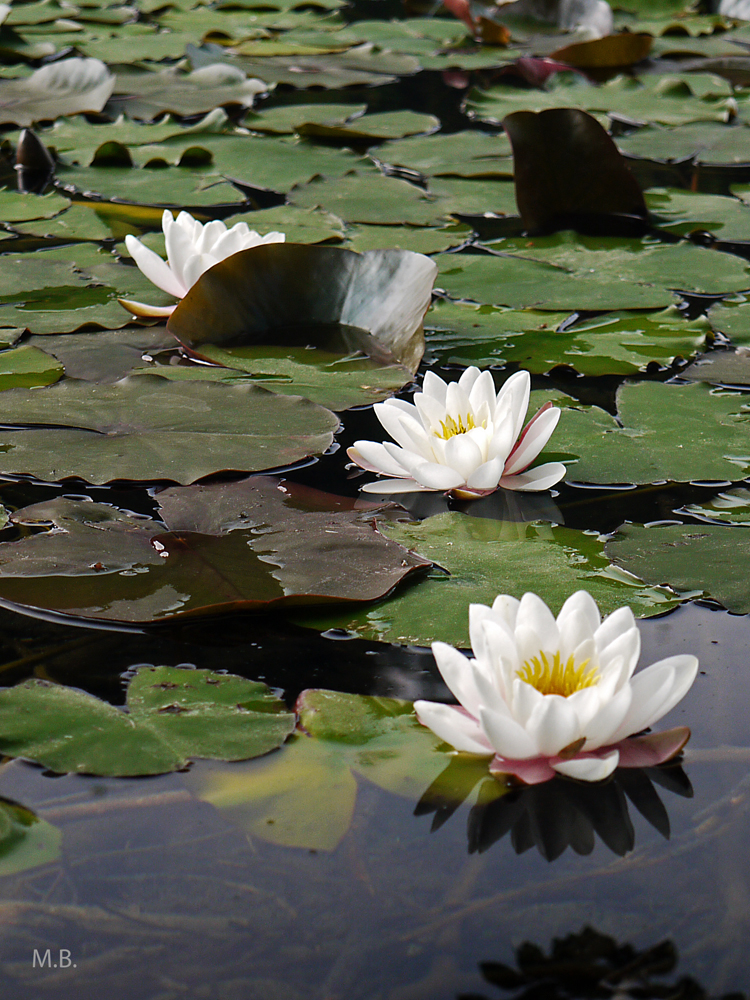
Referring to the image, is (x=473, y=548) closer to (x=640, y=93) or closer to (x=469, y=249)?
(x=469, y=249)

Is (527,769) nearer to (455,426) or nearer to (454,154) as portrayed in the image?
(455,426)

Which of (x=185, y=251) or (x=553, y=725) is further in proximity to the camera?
(x=185, y=251)

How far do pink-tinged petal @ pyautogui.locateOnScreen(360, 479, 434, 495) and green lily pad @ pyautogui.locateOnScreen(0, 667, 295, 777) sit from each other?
1.71 feet

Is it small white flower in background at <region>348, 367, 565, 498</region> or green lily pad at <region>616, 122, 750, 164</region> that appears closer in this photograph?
small white flower in background at <region>348, 367, 565, 498</region>

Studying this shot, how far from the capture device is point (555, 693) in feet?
3.59

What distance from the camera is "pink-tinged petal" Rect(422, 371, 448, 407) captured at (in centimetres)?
168

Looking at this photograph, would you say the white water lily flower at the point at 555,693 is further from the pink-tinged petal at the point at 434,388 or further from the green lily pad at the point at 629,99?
the green lily pad at the point at 629,99

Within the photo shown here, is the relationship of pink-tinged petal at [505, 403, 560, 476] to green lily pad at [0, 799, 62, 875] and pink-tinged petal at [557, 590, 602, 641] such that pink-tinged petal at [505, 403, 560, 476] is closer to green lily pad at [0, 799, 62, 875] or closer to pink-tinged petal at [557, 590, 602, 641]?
pink-tinged petal at [557, 590, 602, 641]

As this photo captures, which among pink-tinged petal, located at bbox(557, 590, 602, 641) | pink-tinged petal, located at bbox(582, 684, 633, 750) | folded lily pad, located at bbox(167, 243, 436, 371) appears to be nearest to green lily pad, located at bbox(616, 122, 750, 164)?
folded lily pad, located at bbox(167, 243, 436, 371)

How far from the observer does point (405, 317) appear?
2158mm

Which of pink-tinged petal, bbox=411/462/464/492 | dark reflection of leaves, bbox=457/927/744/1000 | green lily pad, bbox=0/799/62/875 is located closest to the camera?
dark reflection of leaves, bbox=457/927/744/1000

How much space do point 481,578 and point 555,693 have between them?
0.34 metres

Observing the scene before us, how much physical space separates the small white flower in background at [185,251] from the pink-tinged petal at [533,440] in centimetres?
92

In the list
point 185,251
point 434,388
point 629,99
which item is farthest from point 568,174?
point 629,99
